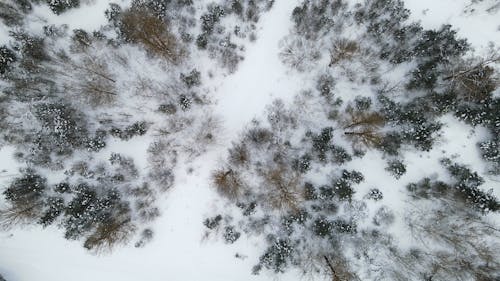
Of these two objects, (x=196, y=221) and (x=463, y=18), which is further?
(x=196, y=221)

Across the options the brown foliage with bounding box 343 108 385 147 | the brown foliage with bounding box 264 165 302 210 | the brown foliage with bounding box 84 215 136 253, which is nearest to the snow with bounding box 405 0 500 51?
the brown foliage with bounding box 343 108 385 147

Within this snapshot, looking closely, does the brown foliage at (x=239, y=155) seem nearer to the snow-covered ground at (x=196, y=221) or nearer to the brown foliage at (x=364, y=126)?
the snow-covered ground at (x=196, y=221)

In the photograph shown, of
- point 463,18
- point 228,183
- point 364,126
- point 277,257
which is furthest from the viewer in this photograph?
point 228,183

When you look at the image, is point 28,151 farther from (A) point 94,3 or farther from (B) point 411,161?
(B) point 411,161

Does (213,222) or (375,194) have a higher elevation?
(375,194)

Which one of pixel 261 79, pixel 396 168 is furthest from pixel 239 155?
pixel 396 168

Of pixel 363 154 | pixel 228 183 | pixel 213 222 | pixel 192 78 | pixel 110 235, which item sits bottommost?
pixel 110 235

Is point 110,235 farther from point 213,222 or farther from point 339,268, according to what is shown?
point 339,268

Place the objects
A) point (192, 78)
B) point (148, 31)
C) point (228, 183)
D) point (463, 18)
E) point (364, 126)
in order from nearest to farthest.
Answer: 1. point (463, 18)
2. point (148, 31)
3. point (364, 126)
4. point (192, 78)
5. point (228, 183)
